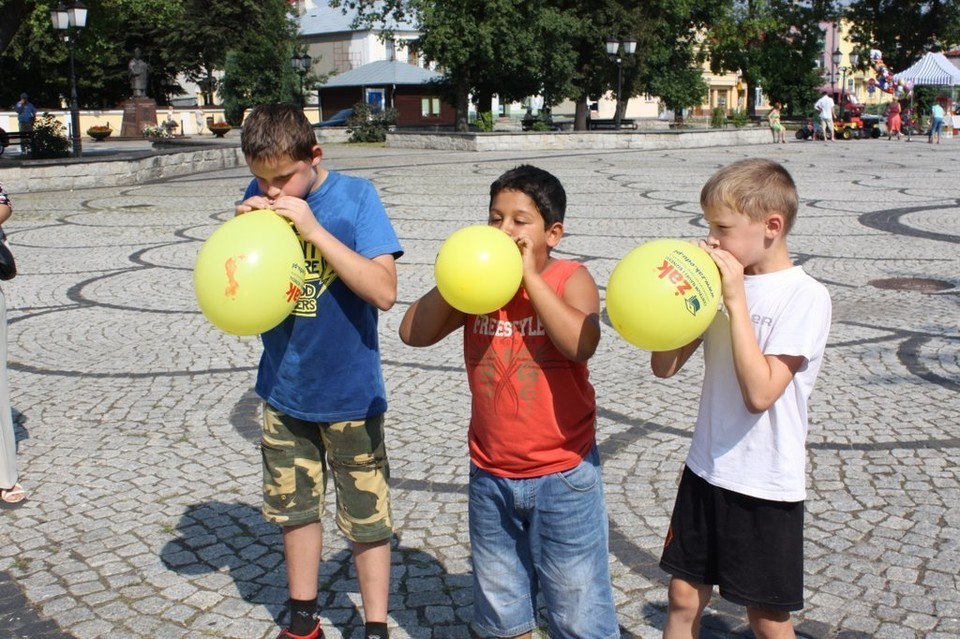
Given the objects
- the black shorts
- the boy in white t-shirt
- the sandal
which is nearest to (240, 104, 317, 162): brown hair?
the boy in white t-shirt

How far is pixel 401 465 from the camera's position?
4875 millimetres

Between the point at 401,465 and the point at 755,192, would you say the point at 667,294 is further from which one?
the point at 401,465

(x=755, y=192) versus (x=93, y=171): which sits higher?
(x=755, y=192)

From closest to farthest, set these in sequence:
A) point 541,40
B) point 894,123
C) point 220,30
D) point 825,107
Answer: point 825,107, point 894,123, point 541,40, point 220,30

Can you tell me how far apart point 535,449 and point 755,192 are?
0.83m

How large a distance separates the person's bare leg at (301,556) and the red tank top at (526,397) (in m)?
0.78

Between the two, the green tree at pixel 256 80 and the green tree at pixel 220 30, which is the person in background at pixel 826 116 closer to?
the green tree at pixel 256 80

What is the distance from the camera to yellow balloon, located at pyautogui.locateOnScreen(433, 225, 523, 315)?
7.93 feet

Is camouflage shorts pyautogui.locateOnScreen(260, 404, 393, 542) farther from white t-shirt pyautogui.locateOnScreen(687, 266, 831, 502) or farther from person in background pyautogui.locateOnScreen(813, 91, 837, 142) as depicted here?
person in background pyautogui.locateOnScreen(813, 91, 837, 142)

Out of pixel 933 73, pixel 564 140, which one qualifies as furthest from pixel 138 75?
pixel 933 73

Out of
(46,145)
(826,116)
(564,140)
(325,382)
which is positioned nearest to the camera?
(325,382)

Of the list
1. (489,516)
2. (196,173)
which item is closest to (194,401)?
(489,516)

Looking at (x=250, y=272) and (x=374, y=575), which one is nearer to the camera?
(x=250, y=272)

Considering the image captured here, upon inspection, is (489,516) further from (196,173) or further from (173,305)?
(196,173)
